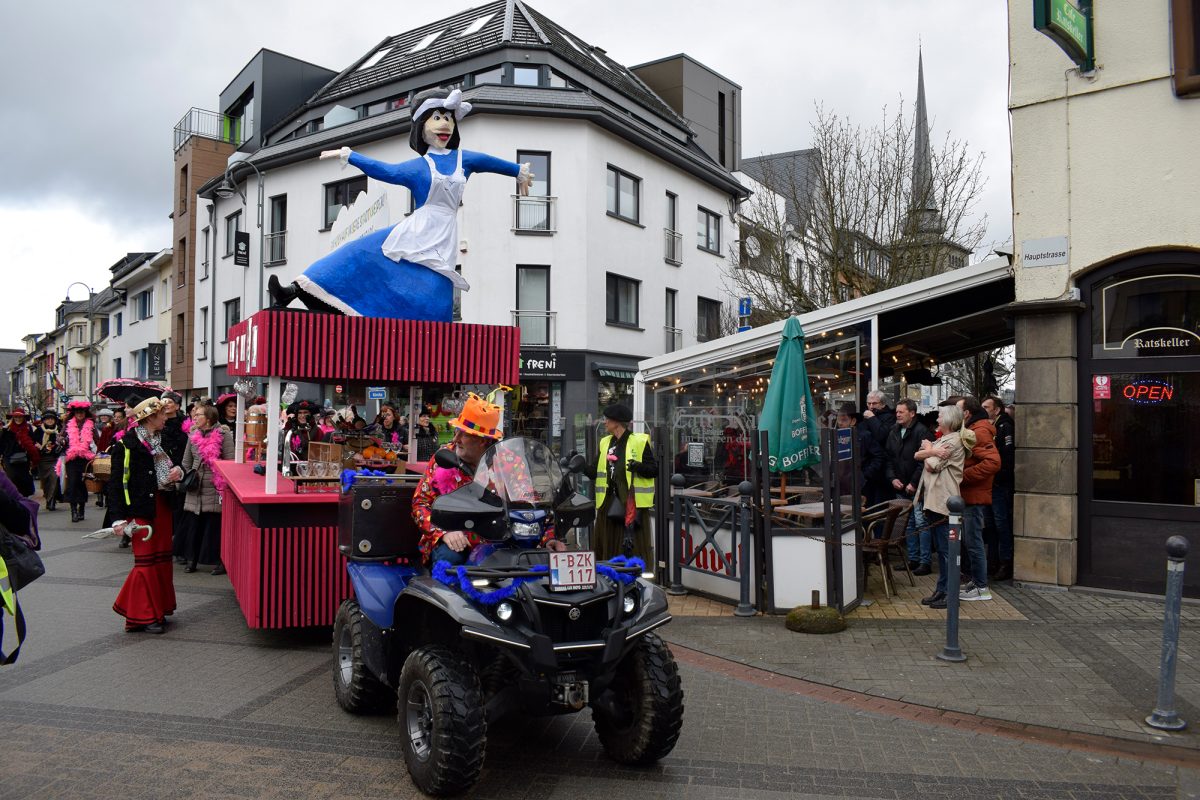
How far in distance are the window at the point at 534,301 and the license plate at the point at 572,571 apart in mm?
19767

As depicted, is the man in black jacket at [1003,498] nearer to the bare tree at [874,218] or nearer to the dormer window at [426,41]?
the bare tree at [874,218]

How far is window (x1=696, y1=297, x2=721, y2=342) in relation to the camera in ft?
95.2

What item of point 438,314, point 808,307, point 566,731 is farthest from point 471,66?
point 566,731

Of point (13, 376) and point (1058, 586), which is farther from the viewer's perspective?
point (13, 376)

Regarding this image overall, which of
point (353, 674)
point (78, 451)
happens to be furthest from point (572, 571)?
point (78, 451)

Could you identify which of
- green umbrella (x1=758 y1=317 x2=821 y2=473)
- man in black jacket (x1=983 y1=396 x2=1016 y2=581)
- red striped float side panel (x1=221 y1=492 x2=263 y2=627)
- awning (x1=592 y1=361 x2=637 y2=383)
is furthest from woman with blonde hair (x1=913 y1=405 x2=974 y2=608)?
awning (x1=592 y1=361 x2=637 y2=383)

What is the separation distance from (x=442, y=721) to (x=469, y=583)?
605 millimetres

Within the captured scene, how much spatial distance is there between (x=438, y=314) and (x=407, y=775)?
4.42 metres

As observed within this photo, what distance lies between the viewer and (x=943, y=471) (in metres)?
7.81

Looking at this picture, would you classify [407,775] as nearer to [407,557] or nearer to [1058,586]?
[407,557]

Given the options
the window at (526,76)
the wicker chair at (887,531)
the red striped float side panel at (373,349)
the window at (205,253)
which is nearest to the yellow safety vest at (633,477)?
the red striped float side panel at (373,349)

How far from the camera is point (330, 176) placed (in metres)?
26.2

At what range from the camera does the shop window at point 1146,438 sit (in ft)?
26.1

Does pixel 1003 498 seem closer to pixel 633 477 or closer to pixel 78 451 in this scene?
pixel 633 477
